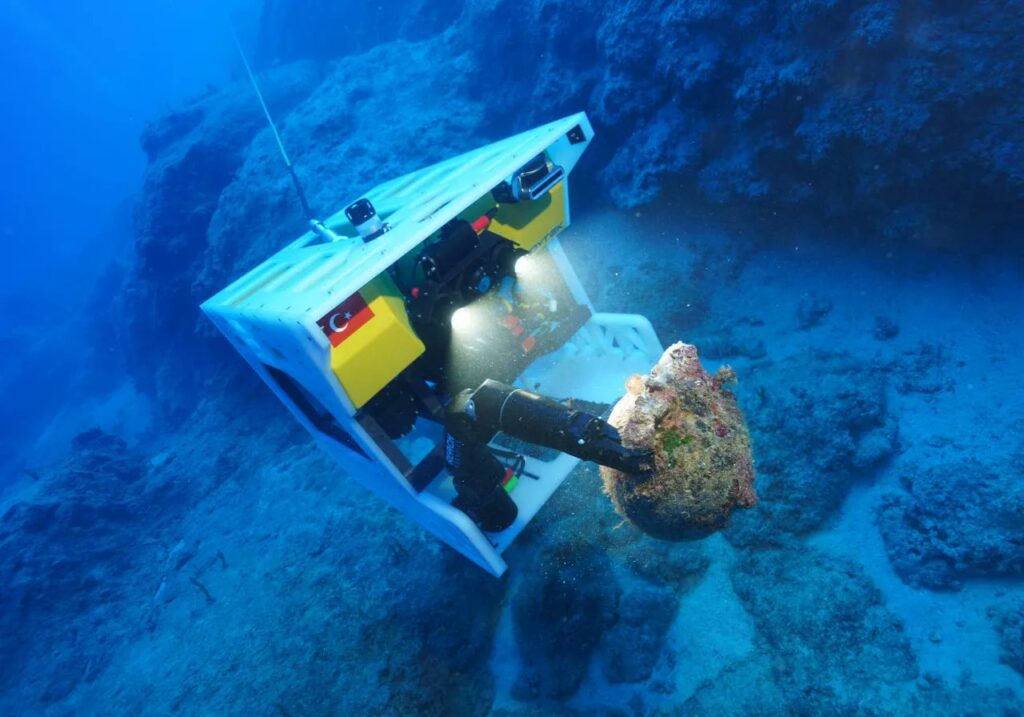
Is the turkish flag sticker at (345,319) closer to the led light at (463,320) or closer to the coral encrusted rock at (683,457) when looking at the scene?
the led light at (463,320)

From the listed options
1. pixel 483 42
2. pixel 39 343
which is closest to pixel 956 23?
pixel 483 42

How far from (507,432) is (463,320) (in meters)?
1.74

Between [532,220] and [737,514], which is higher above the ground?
[532,220]

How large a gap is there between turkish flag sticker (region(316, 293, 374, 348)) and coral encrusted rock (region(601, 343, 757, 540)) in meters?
1.81

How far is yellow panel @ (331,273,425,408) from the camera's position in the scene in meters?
2.96

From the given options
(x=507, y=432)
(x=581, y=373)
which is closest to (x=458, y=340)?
(x=507, y=432)

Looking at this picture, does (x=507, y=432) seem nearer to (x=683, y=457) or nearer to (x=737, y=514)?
(x=683, y=457)

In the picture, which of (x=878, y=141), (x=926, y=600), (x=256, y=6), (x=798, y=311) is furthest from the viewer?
(x=256, y=6)

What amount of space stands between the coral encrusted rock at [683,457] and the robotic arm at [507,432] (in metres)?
0.08

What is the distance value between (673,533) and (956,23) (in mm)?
5848

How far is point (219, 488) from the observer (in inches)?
430

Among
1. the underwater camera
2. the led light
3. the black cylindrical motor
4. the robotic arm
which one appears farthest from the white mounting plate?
the underwater camera

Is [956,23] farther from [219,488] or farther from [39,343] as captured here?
[39,343]

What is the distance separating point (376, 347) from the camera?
309cm
